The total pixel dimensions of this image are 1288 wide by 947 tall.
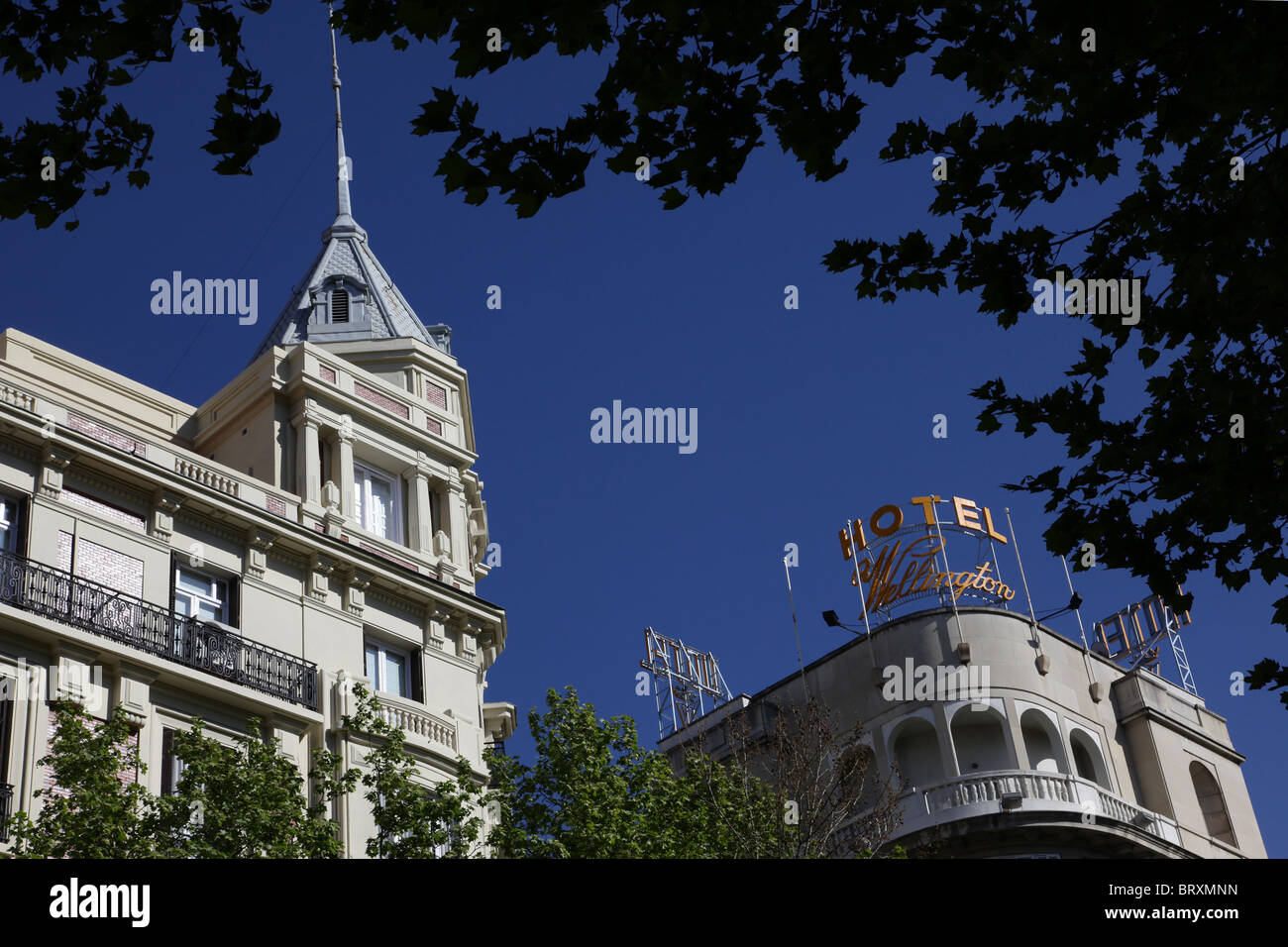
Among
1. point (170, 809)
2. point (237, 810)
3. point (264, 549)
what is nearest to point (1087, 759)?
point (264, 549)

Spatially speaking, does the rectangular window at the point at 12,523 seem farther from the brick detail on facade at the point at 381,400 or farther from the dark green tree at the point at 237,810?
the brick detail on facade at the point at 381,400

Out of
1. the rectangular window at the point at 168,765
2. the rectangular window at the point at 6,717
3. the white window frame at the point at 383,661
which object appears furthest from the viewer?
the white window frame at the point at 383,661

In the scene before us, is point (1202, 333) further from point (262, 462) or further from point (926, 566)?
point (926, 566)

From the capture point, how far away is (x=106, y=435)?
91.0ft

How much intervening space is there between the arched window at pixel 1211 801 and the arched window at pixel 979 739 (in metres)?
6.81

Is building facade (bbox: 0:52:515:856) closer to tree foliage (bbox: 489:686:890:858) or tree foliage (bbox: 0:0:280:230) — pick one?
tree foliage (bbox: 489:686:890:858)

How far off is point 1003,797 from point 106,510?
21.3m

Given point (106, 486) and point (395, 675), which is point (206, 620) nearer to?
point (106, 486)

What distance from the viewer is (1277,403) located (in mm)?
10156

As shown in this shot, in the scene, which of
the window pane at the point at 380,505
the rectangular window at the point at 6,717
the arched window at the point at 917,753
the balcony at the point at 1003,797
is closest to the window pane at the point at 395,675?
the window pane at the point at 380,505

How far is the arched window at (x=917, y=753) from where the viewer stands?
4080 cm

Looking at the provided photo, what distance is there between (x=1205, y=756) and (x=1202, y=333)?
122 feet

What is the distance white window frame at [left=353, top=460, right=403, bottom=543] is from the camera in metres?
31.7
